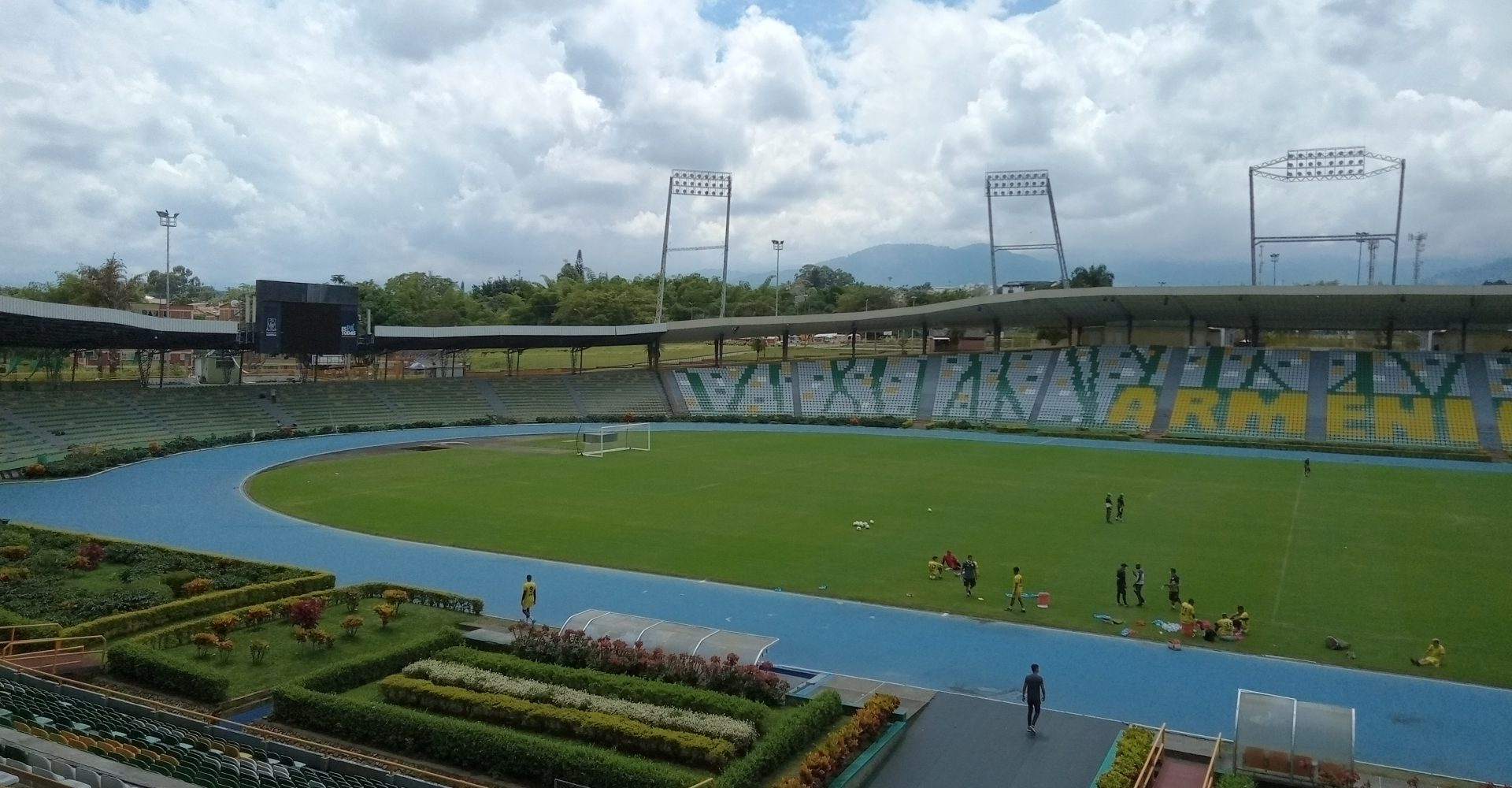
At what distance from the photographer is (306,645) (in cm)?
1658

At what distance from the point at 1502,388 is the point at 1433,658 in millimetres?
45332

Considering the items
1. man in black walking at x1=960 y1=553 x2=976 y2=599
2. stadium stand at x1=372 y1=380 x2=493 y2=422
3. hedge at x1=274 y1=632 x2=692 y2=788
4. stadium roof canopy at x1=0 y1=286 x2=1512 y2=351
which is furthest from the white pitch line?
stadium stand at x1=372 y1=380 x2=493 y2=422

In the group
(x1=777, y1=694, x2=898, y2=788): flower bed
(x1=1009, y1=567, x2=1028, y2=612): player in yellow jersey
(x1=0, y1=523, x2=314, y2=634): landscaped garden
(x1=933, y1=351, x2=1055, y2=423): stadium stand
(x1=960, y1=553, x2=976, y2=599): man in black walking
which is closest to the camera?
(x1=777, y1=694, x2=898, y2=788): flower bed

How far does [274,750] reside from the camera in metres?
12.3

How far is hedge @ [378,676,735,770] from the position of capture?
12266 millimetres

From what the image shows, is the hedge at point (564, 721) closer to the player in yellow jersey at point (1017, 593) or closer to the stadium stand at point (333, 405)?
the player in yellow jersey at point (1017, 593)

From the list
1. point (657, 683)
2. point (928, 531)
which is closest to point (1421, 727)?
point (657, 683)

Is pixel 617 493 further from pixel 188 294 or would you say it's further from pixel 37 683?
pixel 188 294

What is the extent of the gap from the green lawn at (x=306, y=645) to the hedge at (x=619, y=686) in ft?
4.97

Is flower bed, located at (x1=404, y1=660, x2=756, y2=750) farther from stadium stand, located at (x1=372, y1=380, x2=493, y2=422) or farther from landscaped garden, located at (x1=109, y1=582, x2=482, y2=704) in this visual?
stadium stand, located at (x1=372, y1=380, x2=493, y2=422)

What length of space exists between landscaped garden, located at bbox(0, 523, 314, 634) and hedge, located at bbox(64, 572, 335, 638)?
151 mm

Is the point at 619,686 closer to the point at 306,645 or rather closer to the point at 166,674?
the point at 306,645

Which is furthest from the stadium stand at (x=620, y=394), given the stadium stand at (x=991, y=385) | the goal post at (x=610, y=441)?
the stadium stand at (x=991, y=385)

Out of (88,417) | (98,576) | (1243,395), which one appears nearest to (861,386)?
(1243,395)
